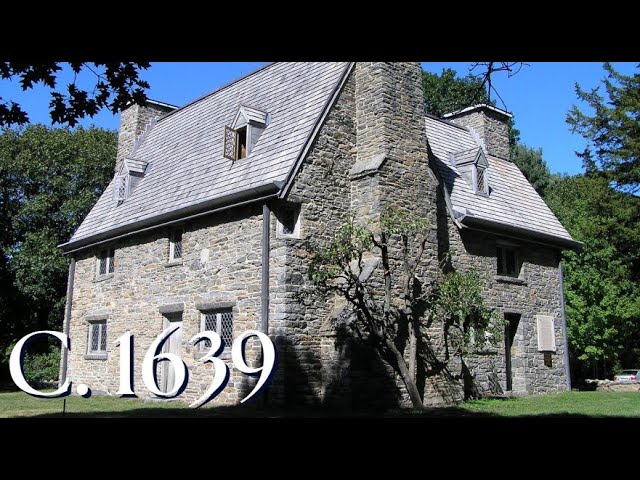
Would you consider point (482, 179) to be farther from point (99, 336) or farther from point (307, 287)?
point (99, 336)

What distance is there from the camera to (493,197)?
19.8m

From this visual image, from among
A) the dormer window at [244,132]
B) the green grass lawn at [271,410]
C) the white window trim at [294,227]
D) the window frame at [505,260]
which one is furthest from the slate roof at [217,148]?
the window frame at [505,260]

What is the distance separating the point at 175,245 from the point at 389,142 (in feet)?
20.2

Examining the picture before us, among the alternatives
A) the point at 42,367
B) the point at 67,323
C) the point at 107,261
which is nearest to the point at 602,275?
the point at 107,261

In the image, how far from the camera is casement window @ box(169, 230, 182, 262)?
16609 millimetres

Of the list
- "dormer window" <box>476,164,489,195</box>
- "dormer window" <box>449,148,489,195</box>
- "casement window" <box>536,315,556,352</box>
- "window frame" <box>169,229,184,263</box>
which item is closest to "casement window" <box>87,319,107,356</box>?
"window frame" <box>169,229,184,263</box>

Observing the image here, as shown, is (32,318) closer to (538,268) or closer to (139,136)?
(139,136)

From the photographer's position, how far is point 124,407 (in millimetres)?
14211

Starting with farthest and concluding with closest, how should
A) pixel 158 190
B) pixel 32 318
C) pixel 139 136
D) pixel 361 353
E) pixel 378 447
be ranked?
pixel 32 318, pixel 139 136, pixel 158 190, pixel 361 353, pixel 378 447

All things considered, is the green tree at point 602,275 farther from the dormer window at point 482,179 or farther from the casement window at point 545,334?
the dormer window at point 482,179

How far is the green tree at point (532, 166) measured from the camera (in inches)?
1559
